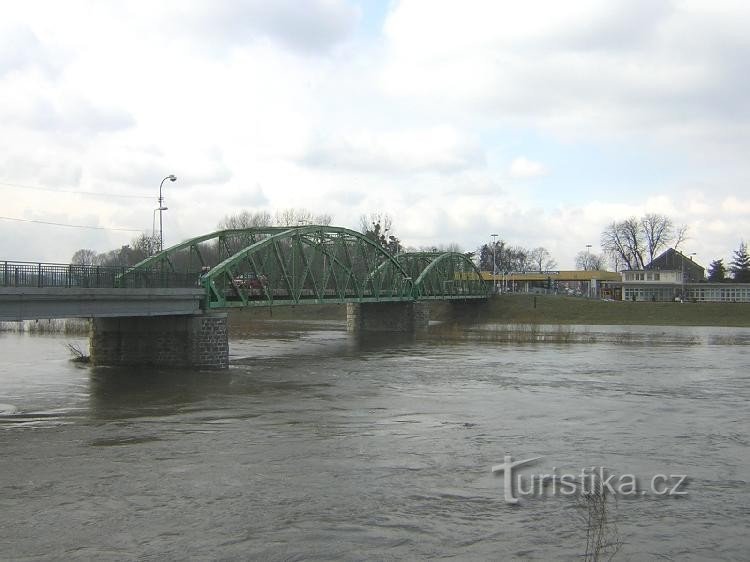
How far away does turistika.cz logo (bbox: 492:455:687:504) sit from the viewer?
1589cm

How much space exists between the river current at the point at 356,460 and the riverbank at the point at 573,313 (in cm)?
5226

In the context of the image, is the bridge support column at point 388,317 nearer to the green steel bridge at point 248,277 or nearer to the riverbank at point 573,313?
the green steel bridge at point 248,277

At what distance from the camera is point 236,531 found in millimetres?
13547

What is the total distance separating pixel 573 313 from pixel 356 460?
79.4 meters

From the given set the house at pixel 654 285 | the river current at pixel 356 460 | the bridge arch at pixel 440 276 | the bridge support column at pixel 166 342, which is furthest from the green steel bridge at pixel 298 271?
the house at pixel 654 285

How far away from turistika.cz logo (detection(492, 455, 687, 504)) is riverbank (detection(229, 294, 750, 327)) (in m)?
68.3

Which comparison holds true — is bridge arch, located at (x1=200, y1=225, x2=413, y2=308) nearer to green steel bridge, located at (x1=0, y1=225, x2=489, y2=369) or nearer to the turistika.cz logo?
green steel bridge, located at (x1=0, y1=225, x2=489, y2=369)

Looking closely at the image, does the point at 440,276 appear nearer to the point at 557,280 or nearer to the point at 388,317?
the point at 388,317

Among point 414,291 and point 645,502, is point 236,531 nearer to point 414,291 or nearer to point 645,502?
point 645,502

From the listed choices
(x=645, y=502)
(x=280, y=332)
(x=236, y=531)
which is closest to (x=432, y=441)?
(x=645, y=502)

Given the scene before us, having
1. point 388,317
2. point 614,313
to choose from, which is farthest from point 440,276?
point 614,313

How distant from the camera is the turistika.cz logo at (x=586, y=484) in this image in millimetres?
15891

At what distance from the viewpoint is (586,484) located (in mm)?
16531

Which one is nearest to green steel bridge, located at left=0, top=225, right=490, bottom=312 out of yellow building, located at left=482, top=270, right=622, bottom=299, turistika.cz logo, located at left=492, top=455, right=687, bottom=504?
turistika.cz logo, located at left=492, top=455, right=687, bottom=504
